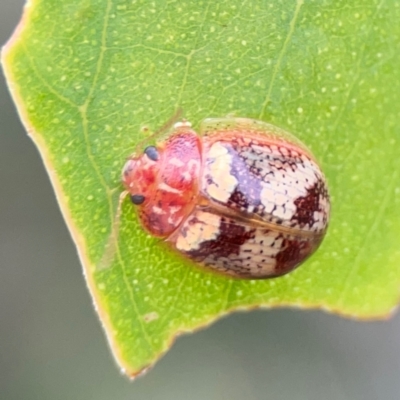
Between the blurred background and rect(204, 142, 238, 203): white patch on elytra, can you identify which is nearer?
rect(204, 142, 238, 203): white patch on elytra

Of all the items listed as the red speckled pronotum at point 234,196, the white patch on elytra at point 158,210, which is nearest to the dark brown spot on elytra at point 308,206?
the red speckled pronotum at point 234,196

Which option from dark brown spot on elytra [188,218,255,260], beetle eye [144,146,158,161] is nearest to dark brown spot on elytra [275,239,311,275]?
dark brown spot on elytra [188,218,255,260]

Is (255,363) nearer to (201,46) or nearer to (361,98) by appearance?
(361,98)

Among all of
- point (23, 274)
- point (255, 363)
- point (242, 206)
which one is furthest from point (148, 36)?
point (255, 363)

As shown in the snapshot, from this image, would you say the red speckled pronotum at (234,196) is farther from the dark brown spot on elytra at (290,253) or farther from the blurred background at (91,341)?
the blurred background at (91,341)

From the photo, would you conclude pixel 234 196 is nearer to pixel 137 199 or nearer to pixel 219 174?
pixel 219 174

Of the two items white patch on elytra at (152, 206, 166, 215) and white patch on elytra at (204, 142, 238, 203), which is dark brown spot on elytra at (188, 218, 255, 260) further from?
white patch on elytra at (152, 206, 166, 215)
